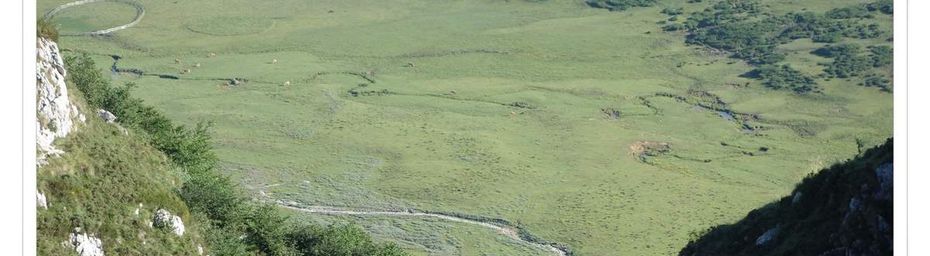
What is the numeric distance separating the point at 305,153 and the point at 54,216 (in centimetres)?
4397

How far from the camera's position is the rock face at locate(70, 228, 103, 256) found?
2912 centimetres

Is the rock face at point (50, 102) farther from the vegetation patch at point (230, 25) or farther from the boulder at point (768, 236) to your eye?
the vegetation patch at point (230, 25)

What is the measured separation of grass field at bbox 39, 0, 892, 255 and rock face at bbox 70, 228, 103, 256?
2764 cm

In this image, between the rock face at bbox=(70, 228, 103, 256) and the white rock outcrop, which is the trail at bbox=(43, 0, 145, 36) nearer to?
the rock face at bbox=(70, 228, 103, 256)

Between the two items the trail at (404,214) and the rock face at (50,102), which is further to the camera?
the trail at (404,214)

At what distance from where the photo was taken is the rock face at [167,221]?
1330 inches

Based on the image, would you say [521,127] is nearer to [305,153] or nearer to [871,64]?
[305,153]

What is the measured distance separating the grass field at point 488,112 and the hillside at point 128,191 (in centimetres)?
1565

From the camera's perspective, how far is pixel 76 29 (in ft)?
334

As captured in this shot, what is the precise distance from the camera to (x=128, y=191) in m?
33.3

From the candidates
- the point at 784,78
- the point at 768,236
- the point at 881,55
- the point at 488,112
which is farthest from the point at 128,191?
the point at 881,55

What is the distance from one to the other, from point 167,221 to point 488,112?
50658 millimetres

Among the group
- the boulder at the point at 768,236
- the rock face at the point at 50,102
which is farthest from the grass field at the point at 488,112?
the rock face at the point at 50,102

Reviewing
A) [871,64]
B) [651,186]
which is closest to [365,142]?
[651,186]
